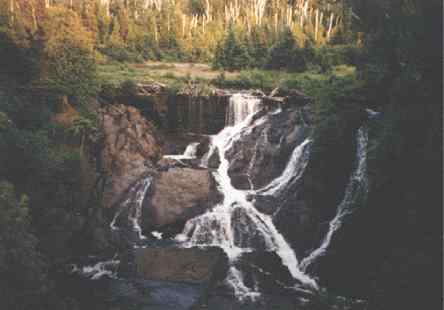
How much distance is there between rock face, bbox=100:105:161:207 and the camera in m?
19.1

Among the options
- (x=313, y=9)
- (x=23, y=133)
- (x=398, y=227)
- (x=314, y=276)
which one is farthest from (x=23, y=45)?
(x=313, y=9)

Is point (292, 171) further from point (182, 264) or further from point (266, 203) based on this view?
point (182, 264)

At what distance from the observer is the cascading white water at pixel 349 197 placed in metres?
15.3

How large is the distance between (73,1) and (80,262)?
4133 cm

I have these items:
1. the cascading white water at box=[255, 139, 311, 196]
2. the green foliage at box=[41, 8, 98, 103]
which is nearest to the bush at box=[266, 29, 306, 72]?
the cascading white water at box=[255, 139, 311, 196]

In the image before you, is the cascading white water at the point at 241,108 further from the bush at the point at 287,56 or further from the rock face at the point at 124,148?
the bush at the point at 287,56

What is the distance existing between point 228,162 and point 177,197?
3292 mm

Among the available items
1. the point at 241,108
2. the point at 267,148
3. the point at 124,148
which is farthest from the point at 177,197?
the point at 241,108

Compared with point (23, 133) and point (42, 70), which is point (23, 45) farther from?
point (23, 133)

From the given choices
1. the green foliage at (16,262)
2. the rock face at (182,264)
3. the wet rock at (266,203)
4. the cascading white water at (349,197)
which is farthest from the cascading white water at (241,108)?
the green foliage at (16,262)

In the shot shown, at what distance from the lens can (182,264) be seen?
14859mm

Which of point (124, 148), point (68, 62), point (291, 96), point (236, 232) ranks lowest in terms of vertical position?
point (236, 232)

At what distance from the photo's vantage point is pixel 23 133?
14406mm

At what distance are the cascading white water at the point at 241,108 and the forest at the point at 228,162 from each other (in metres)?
0.08
